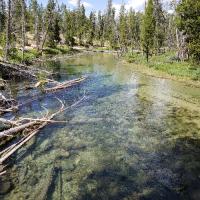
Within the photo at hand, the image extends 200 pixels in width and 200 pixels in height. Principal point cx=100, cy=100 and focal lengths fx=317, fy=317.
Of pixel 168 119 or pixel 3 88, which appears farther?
pixel 3 88

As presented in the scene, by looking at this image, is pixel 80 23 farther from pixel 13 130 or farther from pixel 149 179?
pixel 149 179

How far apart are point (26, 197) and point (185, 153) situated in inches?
333

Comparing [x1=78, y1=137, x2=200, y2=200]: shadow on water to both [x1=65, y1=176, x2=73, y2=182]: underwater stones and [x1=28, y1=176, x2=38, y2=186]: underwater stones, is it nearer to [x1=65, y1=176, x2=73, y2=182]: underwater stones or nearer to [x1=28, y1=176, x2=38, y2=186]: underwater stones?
[x1=65, y1=176, x2=73, y2=182]: underwater stones

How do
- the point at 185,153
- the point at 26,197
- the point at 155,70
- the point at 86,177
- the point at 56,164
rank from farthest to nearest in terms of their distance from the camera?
1. the point at 155,70
2. the point at 185,153
3. the point at 56,164
4. the point at 86,177
5. the point at 26,197

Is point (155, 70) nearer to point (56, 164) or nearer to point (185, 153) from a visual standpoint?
point (185, 153)

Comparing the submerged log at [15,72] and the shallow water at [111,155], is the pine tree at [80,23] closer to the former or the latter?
the submerged log at [15,72]

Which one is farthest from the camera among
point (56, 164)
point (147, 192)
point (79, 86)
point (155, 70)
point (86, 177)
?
point (155, 70)

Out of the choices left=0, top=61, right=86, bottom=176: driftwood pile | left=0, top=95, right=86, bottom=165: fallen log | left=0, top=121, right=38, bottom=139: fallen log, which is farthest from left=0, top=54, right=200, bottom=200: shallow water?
left=0, top=121, right=38, bottom=139: fallen log

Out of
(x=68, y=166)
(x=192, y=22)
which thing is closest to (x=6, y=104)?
(x=68, y=166)

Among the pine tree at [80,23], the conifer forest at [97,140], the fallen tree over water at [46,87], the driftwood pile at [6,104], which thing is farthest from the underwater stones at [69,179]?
the pine tree at [80,23]

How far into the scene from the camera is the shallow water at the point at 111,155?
12008mm

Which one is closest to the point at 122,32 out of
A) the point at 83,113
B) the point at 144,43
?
the point at 144,43

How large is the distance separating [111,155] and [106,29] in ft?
424

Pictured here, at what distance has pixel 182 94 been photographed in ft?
104
